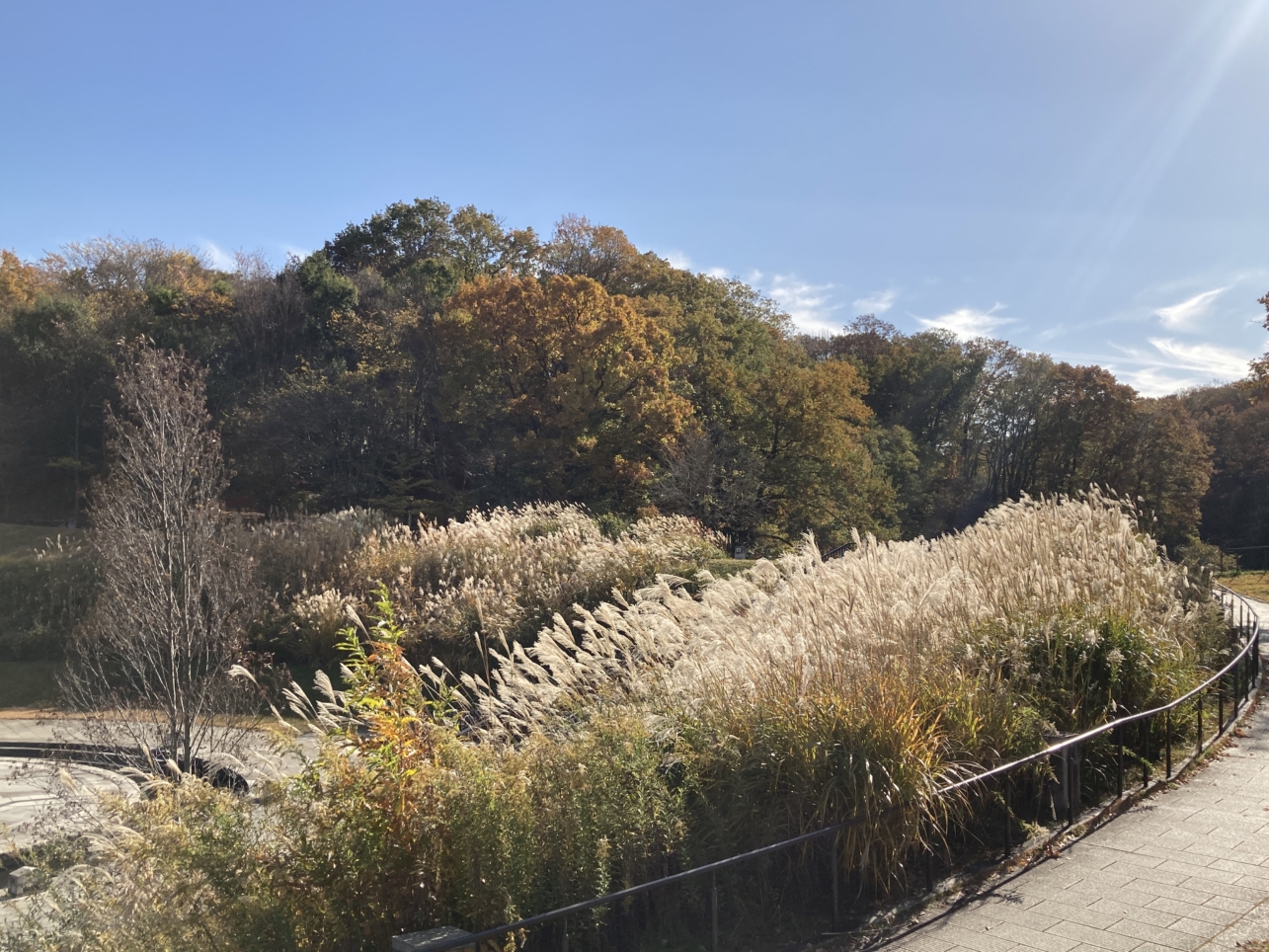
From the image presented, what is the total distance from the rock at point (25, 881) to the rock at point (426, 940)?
7.60 ft

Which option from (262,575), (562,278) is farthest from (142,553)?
(562,278)

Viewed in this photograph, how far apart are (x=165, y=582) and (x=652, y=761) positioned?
7.24 m

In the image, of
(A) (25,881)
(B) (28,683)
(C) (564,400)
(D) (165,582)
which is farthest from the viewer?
(C) (564,400)

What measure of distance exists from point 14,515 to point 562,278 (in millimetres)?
23477

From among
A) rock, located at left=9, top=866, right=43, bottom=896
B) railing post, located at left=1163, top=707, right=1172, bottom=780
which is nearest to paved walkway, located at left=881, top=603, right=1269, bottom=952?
railing post, located at left=1163, top=707, right=1172, bottom=780

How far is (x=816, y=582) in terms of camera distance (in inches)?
236

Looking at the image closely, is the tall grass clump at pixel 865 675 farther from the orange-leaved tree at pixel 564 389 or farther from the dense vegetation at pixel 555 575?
the orange-leaved tree at pixel 564 389

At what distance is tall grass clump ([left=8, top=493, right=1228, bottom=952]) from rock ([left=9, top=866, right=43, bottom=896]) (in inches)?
30.7

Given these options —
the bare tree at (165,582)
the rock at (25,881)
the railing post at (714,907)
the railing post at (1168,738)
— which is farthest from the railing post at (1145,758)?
the bare tree at (165,582)

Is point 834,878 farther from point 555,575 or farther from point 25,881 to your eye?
point 555,575

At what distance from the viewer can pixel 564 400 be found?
2623 centimetres

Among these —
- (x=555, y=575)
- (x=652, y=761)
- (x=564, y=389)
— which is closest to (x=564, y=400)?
(x=564, y=389)

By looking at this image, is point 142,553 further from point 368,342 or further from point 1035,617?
point 368,342

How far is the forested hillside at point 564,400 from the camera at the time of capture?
27062 millimetres
